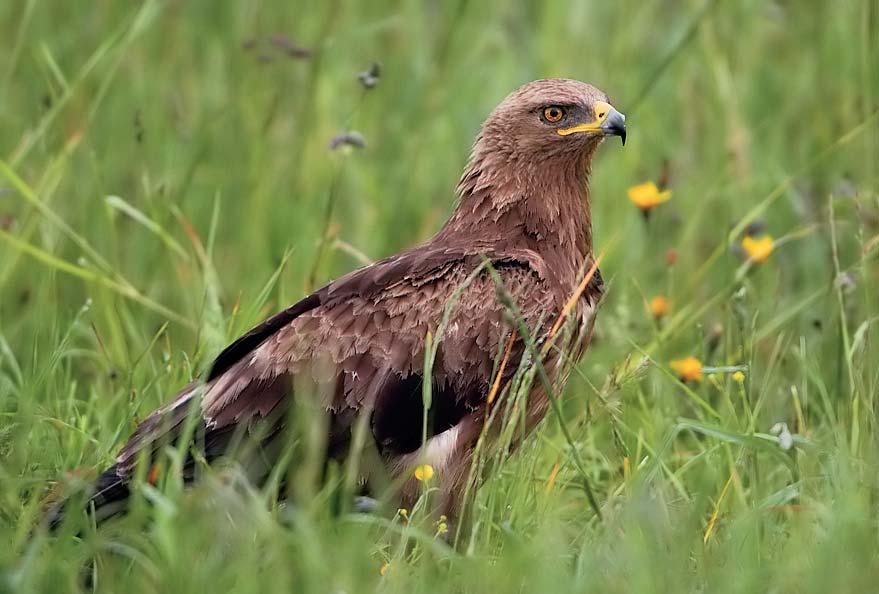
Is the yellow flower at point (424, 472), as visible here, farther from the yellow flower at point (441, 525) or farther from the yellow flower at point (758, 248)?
the yellow flower at point (758, 248)

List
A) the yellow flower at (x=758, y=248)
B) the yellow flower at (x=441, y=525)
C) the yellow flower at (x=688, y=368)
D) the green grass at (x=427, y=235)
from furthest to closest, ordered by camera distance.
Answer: the yellow flower at (x=758, y=248), the yellow flower at (x=688, y=368), the yellow flower at (x=441, y=525), the green grass at (x=427, y=235)

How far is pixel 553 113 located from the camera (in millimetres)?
4637

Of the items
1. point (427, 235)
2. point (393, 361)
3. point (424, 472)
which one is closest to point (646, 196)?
point (393, 361)

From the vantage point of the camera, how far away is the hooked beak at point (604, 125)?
454 cm

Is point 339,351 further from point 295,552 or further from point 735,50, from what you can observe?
Answer: point 735,50

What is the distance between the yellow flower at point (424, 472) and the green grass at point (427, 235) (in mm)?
168

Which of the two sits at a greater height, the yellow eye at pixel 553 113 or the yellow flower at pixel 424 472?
the yellow eye at pixel 553 113

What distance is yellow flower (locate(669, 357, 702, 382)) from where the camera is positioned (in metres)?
4.54

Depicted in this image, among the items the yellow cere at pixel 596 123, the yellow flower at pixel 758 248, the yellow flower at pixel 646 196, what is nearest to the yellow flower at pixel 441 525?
the yellow cere at pixel 596 123

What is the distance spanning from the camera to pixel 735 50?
697cm

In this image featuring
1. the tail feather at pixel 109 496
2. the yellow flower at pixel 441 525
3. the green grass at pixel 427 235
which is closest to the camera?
the green grass at pixel 427 235

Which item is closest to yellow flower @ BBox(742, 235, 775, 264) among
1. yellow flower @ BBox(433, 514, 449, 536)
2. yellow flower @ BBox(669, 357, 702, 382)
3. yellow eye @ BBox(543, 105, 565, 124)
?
yellow flower @ BBox(669, 357, 702, 382)

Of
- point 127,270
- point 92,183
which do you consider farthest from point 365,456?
point 92,183

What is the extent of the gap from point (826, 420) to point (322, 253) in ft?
5.87
